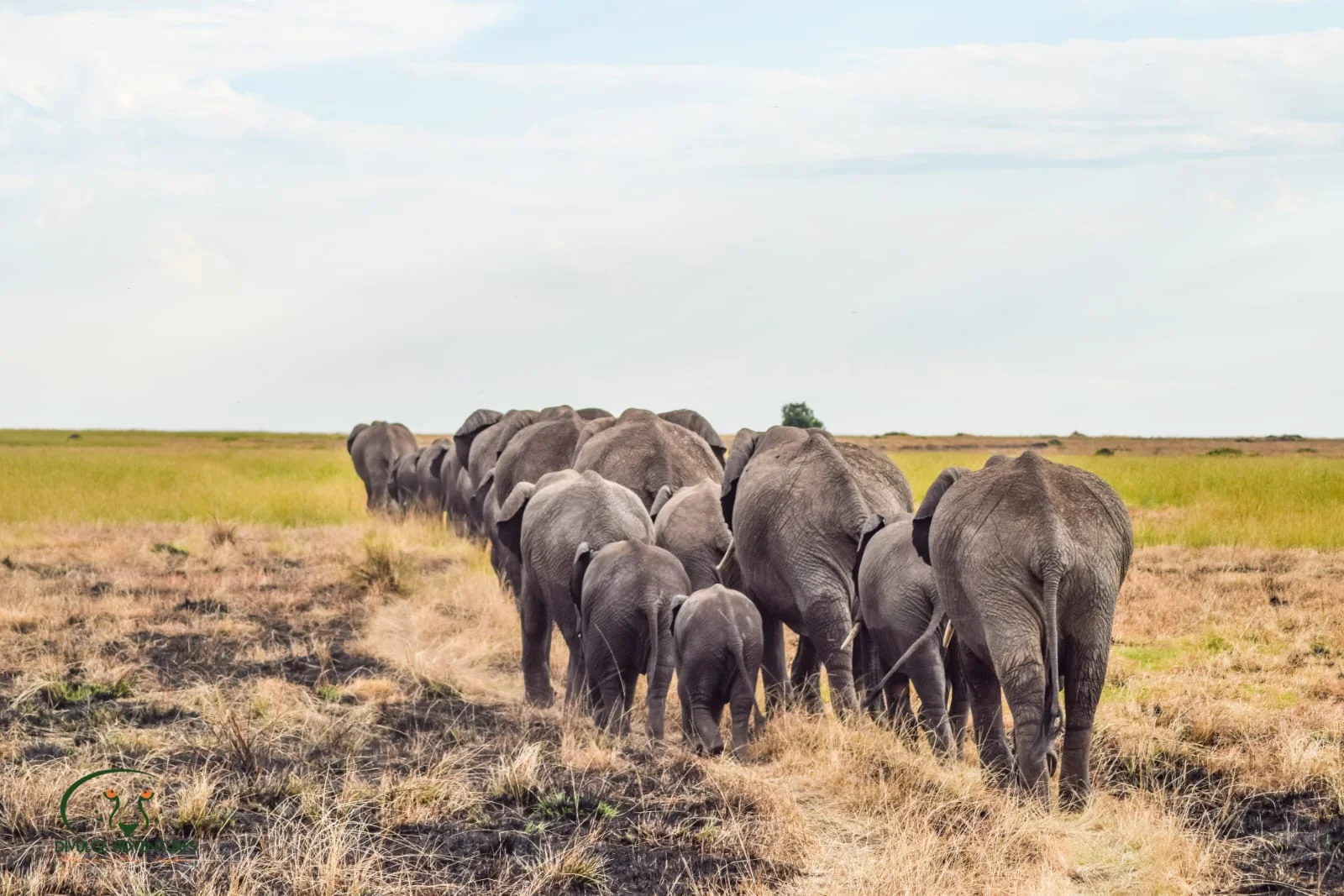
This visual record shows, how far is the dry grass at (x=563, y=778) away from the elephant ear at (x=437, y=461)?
10.6 metres

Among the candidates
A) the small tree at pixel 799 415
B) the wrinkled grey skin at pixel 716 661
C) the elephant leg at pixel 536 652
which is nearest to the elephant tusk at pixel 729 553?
the elephant leg at pixel 536 652

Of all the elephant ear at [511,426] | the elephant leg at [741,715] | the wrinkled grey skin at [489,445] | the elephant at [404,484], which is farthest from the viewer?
the elephant at [404,484]

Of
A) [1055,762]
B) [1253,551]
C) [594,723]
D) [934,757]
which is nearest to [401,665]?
[594,723]

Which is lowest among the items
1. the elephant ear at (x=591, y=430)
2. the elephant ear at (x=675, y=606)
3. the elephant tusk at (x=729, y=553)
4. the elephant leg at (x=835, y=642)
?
the elephant leg at (x=835, y=642)

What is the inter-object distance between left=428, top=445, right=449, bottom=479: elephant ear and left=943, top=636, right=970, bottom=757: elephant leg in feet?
54.1

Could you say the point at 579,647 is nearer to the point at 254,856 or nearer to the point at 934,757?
the point at 934,757

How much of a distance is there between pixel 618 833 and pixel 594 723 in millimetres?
2470

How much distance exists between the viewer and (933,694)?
27.1 feet

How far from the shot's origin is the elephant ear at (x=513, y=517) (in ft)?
37.8

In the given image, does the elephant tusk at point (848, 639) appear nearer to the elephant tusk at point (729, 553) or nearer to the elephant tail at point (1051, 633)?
the elephant tusk at point (729, 553)

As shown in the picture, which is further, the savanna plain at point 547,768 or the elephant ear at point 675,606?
the elephant ear at point 675,606

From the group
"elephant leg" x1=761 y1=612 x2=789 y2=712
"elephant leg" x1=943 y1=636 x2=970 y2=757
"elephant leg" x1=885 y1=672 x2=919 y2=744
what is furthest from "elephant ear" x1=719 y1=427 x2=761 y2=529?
"elephant leg" x1=943 y1=636 x2=970 y2=757

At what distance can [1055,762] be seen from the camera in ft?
24.3

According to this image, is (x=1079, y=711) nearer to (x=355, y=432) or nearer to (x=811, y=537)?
(x=811, y=537)
